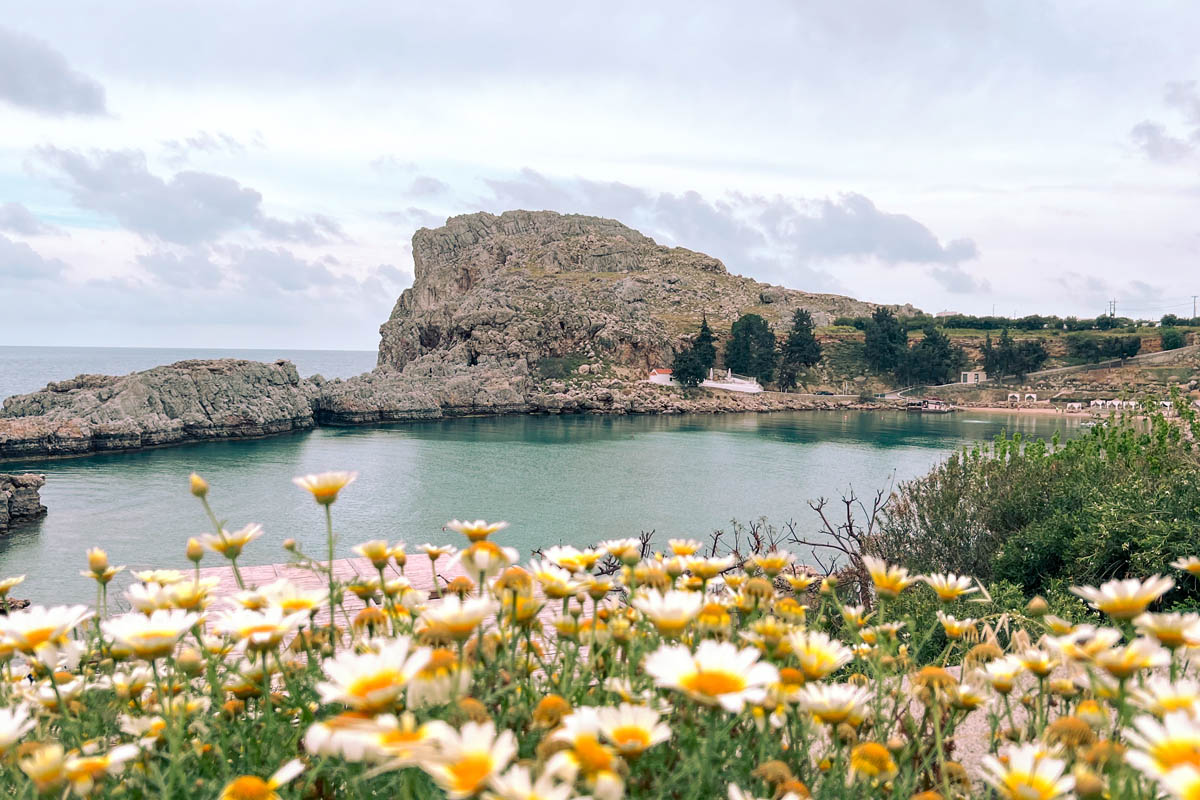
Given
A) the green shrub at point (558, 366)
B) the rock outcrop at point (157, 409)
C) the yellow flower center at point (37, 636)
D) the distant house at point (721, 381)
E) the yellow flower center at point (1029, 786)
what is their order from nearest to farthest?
the yellow flower center at point (1029, 786), the yellow flower center at point (37, 636), the rock outcrop at point (157, 409), the green shrub at point (558, 366), the distant house at point (721, 381)

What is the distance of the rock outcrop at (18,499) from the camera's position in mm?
17312

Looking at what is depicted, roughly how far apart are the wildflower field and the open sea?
33.6 ft

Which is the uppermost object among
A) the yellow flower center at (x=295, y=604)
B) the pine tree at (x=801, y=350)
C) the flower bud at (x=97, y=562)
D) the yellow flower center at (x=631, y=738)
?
the pine tree at (x=801, y=350)

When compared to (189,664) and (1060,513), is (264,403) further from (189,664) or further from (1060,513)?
(189,664)

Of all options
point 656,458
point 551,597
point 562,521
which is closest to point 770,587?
point 551,597

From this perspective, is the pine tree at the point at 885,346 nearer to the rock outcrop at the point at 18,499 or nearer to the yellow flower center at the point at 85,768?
the rock outcrop at the point at 18,499

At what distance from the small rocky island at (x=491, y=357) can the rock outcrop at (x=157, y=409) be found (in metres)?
0.08

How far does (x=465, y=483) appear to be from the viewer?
24.8 meters

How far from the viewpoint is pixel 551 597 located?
4.85 feet

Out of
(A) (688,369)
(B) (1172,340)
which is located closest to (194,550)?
(A) (688,369)

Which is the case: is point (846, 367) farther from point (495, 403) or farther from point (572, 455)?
point (572, 455)

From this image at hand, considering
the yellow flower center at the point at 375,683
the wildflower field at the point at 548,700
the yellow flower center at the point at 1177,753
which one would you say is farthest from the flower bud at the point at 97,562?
the yellow flower center at the point at 1177,753

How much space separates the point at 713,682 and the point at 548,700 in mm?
307

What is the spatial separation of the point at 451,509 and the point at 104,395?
23210 mm
